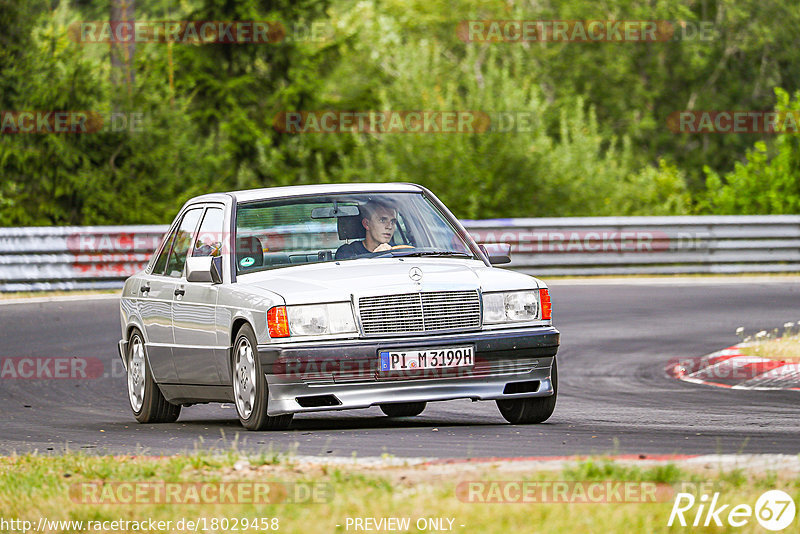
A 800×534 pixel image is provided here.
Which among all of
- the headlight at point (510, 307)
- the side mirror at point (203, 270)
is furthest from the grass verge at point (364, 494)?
the side mirror at point (203, 270)

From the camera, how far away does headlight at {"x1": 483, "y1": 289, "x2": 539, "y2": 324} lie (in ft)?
30.5

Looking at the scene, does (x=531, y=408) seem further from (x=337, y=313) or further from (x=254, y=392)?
(x=254, y=392)

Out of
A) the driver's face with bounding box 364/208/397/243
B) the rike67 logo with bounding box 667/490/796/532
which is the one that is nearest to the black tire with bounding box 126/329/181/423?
the driver's face with bounding box 364/208/397/243

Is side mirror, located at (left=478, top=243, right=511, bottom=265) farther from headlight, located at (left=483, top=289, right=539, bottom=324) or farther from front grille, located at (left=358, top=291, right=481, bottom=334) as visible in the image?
front grille, located at (left=358, top=291, right=481, bottom=334)

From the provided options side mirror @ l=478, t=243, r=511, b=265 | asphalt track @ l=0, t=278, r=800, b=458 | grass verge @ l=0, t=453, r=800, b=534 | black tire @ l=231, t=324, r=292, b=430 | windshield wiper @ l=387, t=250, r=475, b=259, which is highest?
windshield wiper @ l=387, t=250, r=475, b=259

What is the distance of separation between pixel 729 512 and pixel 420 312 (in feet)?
12.2

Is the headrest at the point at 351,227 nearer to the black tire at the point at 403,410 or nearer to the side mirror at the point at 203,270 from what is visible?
the side mirror at the point at 203,270

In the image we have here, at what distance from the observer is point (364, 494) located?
6188 mm

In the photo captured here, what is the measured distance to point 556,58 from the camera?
55.5 metres

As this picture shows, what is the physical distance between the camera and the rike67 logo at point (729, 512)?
5539 millimetres

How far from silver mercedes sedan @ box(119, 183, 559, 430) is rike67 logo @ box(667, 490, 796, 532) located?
132 inches

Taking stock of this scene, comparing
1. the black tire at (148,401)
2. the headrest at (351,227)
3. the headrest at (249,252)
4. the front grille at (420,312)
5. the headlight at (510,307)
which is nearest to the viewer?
the front grille at (420,312)

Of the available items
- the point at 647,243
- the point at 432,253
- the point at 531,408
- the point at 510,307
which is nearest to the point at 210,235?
the point at 432,253

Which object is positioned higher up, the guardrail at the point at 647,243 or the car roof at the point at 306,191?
the car roof at the point at 306,191
